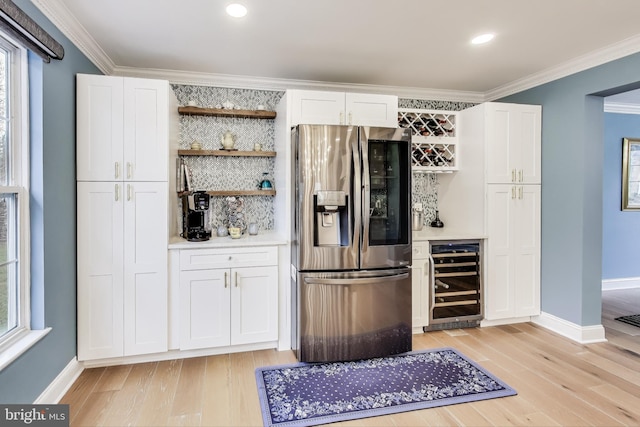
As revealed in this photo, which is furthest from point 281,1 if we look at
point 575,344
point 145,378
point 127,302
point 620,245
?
point 620,245

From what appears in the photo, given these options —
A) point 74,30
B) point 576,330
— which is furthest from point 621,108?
point 74,30

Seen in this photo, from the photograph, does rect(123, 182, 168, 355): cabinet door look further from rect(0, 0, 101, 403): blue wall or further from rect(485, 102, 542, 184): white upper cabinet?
rect(485, 102, 542, 184): white upper cabinet

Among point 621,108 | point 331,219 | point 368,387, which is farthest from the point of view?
point 621,108

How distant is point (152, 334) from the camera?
2719 millimetres

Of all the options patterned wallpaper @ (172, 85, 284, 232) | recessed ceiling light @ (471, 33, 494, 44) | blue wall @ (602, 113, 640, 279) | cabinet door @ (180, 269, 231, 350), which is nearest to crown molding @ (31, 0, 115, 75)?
patterned wallpaper @ (172, 85, 284, 232)

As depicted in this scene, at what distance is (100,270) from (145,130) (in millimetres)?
1075

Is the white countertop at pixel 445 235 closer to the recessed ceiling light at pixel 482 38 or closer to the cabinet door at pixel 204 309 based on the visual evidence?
the recessed ceiling light at pixel 482 38

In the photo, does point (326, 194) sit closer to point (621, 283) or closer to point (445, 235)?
point (445, 235)

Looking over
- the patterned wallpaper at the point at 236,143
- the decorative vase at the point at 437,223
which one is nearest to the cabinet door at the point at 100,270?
the patterned wallpaper at the point at 236,143

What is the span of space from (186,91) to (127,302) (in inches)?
77.9

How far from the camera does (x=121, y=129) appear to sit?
263cm

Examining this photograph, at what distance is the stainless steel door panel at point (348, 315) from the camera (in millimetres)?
2730

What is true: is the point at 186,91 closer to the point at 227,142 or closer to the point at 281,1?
the point at 227,142

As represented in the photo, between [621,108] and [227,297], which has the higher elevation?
[621,108]
